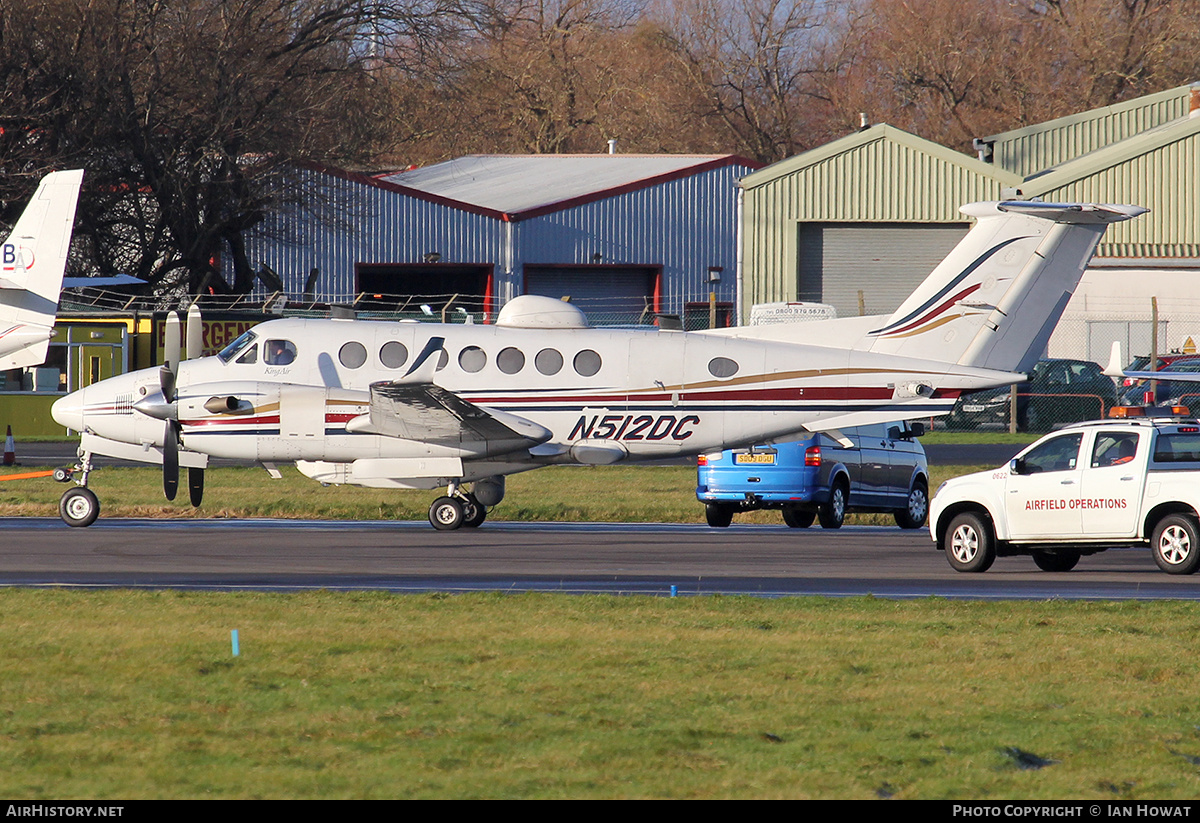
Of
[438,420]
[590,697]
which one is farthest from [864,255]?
[590,697]

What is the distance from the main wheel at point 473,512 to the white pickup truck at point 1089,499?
24.6ft

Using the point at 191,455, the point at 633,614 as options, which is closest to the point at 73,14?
the point at 191,455

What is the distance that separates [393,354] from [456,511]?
2.47 meters

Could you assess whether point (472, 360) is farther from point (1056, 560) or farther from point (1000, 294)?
point (1056, 560)

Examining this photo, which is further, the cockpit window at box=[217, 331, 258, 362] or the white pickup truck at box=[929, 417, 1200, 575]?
the cockpit window at box=[217, 331, 258, 362]

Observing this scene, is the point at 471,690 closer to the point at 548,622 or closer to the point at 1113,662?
the point at 548,622

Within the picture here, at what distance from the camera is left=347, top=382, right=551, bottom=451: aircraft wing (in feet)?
65.9

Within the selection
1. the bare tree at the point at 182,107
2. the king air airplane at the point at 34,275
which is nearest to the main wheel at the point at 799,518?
the king air airplane at the point at 34,275

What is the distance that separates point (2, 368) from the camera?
88.2 ft

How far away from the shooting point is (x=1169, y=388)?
3628 cm

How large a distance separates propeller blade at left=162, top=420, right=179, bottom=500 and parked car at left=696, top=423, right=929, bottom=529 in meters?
7.63

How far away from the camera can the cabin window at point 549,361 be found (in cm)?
2127

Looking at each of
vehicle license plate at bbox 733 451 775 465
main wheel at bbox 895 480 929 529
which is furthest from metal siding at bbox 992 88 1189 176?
vehicle license plate at bbox 733 451 775 465

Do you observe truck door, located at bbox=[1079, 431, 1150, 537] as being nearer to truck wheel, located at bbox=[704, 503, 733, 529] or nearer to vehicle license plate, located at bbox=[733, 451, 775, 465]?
vehicle license plate, located at bbox=[733, 451, 775, 465]
